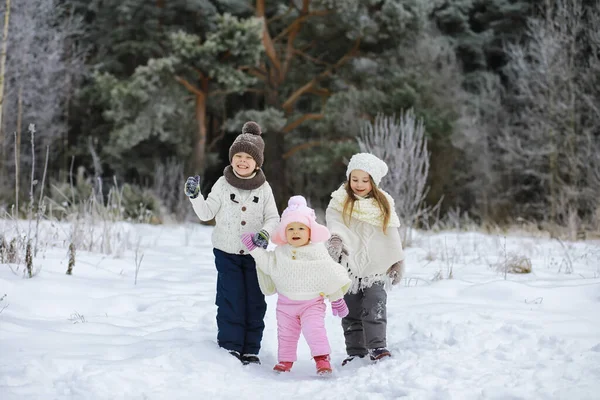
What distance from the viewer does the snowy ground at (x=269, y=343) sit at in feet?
8.94

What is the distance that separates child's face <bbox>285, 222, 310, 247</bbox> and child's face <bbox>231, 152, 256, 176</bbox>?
1.51 ft

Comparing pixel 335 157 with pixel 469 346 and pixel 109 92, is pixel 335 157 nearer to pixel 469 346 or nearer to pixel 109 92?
pixel 109 92

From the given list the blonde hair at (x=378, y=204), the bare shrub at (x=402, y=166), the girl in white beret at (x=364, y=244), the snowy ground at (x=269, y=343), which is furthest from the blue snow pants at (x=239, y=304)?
the bare shrub at (x=402, y=166)

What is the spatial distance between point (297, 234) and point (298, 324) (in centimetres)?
52

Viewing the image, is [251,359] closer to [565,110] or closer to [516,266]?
[516,266]

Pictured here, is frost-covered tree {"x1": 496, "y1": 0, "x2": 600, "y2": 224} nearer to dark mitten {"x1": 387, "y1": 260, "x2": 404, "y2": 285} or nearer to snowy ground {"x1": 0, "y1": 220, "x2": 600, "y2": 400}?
snowy ground {"x1": 0, "y1": 220, "x2": 600, "y2": 400}

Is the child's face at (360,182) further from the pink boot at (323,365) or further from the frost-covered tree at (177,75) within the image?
the frost-covered tree at (177,75)

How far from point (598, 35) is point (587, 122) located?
7.09 feet

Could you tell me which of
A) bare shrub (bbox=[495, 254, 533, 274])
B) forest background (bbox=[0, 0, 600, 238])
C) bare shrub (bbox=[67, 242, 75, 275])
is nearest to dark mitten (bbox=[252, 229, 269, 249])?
bare shrub (bbox=[67, 242, 75, 275])

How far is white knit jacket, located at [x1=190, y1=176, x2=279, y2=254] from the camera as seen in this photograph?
11.7 ft

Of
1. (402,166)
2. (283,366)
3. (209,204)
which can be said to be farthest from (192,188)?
(402,166)

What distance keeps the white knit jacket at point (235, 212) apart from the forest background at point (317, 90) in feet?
28.8

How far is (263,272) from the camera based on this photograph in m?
3.53

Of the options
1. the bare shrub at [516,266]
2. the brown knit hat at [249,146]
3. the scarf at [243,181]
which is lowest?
the bare shrub at [516,266]
